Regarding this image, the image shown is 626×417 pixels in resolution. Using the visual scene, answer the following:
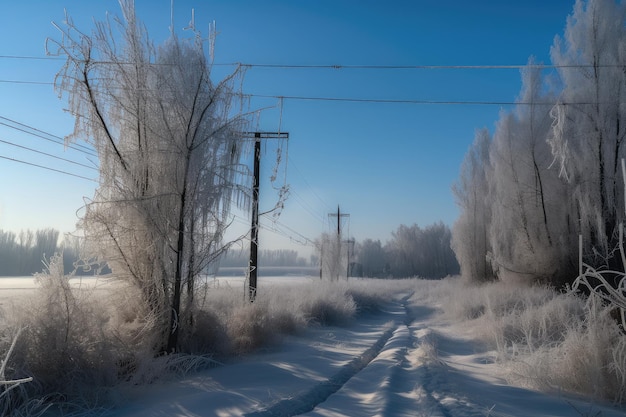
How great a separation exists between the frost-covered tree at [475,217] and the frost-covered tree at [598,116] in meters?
13.7

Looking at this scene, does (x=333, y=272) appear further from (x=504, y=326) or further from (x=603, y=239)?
(x=504, y=326)

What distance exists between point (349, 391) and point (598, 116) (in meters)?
15.8

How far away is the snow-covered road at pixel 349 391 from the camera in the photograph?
4.93 metres

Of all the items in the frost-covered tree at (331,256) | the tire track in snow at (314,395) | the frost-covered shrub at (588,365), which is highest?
the frost-covered tree at (331,256)

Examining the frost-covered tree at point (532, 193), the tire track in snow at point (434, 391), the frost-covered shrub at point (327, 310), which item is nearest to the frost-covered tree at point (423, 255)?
the frost-covered tree at point (532, 193)

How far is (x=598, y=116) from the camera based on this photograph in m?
16.7

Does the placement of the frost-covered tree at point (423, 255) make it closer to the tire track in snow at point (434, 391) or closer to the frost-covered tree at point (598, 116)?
the frost-covered tree at point (598, 116)

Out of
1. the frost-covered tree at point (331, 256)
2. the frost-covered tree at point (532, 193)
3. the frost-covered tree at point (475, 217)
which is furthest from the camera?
the frost-covered tree at point (331, 256)

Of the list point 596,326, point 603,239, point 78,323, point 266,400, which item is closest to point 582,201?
point 603,239

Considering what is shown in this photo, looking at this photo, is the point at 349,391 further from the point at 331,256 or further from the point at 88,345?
the point at 331,256

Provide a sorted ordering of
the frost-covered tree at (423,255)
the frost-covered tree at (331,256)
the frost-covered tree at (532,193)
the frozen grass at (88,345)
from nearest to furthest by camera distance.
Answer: the frozen grass at (88,345)
the frost-covered tree at (532,193)
the frost-covered tree at (331,256)
the frost-covered tree at (423,255)

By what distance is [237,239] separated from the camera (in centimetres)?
805

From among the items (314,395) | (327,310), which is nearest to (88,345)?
(314,395)

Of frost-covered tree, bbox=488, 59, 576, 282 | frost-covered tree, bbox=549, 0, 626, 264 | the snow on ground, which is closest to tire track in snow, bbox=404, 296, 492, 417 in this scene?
the snow on ground
